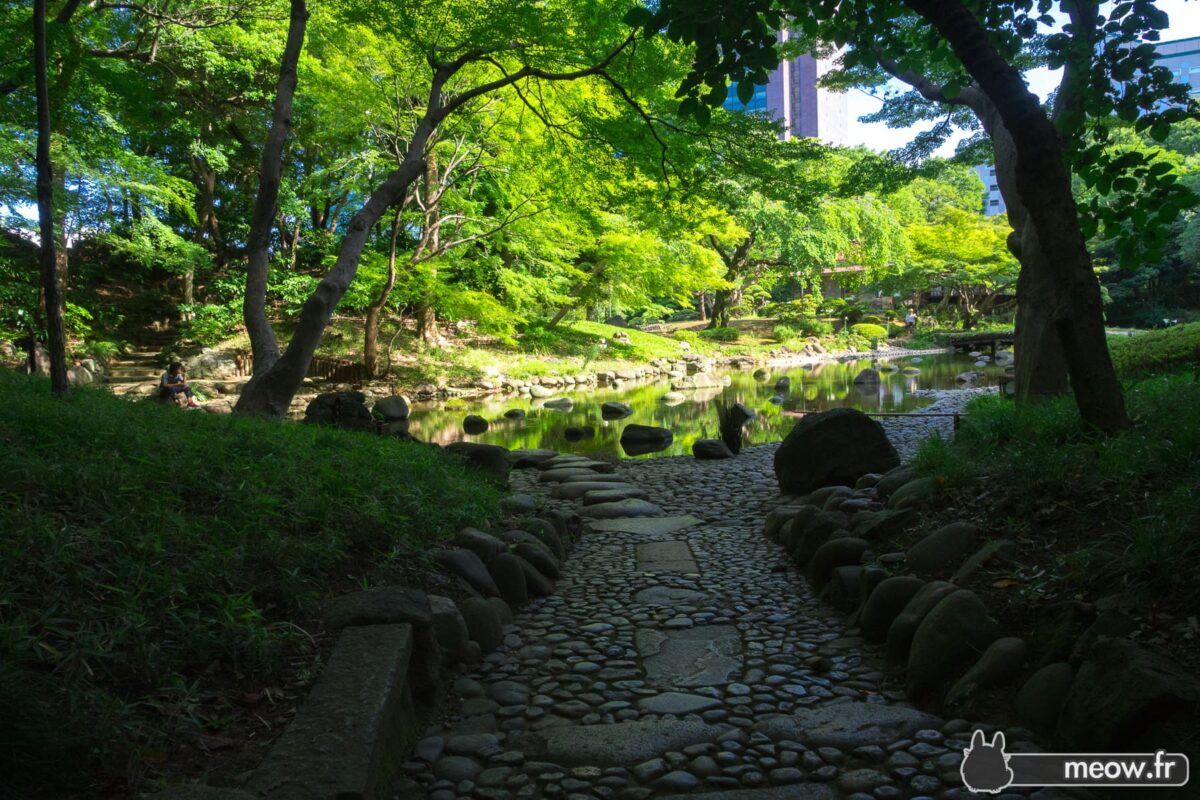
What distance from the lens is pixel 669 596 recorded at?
4383mm

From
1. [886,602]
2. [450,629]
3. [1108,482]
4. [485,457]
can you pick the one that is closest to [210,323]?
[485,457]

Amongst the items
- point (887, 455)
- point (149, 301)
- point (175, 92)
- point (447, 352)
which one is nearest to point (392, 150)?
point (175, 92)

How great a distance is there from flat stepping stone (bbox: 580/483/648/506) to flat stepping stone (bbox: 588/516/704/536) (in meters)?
0.54

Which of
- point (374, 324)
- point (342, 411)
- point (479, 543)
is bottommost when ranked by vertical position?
point (479, 543)

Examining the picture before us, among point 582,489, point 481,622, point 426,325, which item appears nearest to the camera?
point 481,622

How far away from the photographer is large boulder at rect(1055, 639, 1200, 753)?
2.04 m

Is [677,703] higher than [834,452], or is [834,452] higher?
[834,452]

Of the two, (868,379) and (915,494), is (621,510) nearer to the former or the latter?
(915,494)

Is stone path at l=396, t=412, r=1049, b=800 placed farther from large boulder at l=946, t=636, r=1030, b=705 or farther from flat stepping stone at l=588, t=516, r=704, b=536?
flat stepping stone at l=588, t=516, r=704, b=536

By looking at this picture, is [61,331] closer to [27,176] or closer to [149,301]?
[27,176]

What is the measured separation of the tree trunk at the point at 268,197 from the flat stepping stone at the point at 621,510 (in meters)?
3.50

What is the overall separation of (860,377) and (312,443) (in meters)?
16.6

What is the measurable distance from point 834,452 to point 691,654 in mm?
3471

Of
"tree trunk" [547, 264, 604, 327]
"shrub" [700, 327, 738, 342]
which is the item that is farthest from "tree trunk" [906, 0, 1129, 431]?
"shrub" [700, 327, 738, 342]
